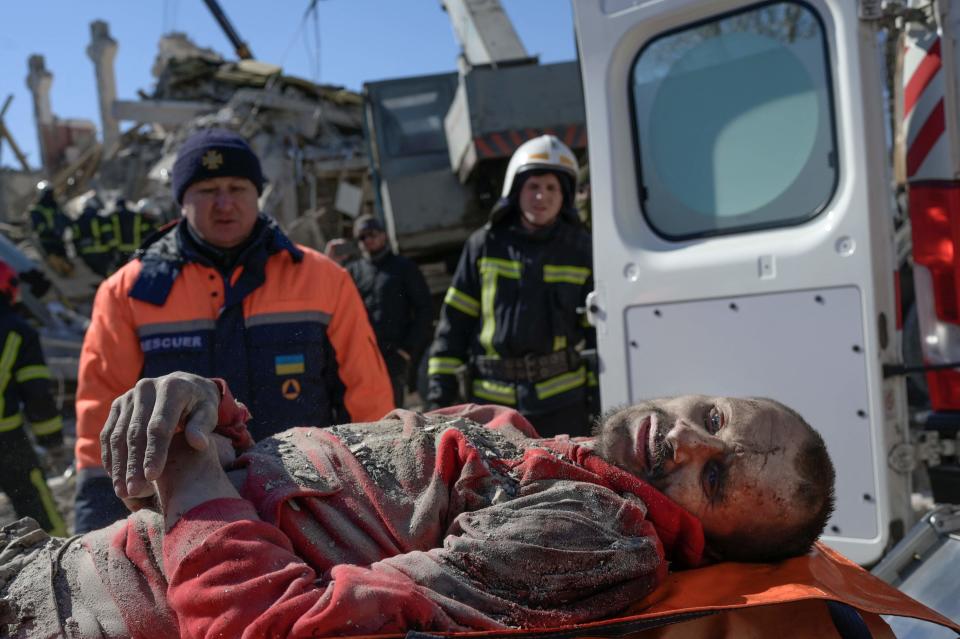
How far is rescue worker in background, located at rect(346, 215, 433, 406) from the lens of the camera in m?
6.21

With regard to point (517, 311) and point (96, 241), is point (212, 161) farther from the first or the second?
point (96, 241)

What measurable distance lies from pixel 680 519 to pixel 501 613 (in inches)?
20.1

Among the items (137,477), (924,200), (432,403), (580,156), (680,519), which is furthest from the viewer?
(580,156)

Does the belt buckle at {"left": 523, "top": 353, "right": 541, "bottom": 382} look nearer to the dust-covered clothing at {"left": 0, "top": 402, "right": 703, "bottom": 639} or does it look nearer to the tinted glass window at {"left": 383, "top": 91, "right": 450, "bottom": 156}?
the dust-covered clothing at {"left": 0, "top": 402, "right": 703, "bottom": 639}

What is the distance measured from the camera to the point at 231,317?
283 cm

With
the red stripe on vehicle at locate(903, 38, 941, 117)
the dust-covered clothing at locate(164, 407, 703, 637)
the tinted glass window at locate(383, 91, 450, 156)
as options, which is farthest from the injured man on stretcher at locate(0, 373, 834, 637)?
the tinted glass window at locate(383, 91, 450, 156)

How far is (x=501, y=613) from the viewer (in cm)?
162

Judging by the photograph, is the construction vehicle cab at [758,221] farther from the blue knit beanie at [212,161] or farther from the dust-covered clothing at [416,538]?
the blue knit beanie at [212,161]

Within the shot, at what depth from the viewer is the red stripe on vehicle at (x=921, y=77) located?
2798 millimetres

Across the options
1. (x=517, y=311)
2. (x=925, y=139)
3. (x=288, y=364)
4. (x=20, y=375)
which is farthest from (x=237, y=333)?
(x=925, y=139)

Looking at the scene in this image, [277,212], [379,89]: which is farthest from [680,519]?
[277,212]

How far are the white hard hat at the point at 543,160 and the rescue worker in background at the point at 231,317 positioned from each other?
1434 millimetres

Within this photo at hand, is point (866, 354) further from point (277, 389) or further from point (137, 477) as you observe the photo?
point (137, 477)

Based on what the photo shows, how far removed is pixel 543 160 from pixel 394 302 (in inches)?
92.3
